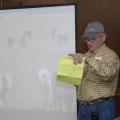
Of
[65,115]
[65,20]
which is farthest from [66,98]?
[65,20]

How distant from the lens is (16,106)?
126 inches

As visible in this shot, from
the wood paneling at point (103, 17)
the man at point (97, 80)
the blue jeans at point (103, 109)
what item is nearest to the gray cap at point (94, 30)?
the man at point (97, 80)

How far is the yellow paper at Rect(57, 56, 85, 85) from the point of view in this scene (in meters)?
2.60

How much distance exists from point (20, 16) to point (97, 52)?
2.79ft

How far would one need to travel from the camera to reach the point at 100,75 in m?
2.59

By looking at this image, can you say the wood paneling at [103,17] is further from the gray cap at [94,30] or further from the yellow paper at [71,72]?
the yellow paper at [71,72]

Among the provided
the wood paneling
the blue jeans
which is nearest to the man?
the blue jeans

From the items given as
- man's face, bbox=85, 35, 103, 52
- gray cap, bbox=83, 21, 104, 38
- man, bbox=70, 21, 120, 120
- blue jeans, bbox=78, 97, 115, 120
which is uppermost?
gray cap, bbox=83, 21, 104, 38

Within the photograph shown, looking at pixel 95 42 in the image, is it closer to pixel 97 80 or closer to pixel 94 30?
pixel 94 30

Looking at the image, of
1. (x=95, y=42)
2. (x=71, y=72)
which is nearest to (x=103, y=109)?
(x=71, y=72)

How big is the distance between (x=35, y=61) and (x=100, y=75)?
0.76 metres

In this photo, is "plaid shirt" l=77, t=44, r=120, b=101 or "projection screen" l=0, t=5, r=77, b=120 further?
"projection screen" l=0, t=5, r=77, b=120

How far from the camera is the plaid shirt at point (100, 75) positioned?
259 centimetres

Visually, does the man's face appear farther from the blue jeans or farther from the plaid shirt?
the blue jeans
